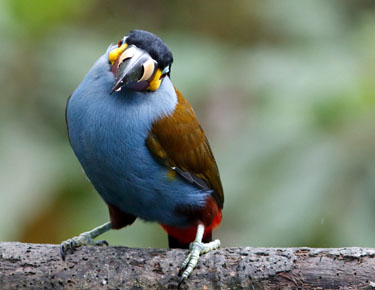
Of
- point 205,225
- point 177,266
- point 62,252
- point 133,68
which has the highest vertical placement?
point 133,68

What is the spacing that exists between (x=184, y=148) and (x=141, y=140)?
264mm

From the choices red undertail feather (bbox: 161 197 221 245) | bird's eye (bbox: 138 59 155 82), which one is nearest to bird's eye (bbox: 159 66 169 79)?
bird's eye (bbox: 138 59 155 82)

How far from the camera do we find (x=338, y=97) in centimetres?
457

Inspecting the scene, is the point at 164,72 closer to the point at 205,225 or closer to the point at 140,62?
the point at 140,62

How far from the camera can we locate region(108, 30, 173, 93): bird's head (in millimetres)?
3299

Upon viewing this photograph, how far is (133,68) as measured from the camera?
3283mm

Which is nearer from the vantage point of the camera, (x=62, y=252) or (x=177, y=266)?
(x=177, y=266)

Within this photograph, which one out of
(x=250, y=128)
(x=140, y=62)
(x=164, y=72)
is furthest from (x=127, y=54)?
(x=250, y=128)

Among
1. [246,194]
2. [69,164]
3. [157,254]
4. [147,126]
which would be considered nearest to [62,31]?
[69,164]

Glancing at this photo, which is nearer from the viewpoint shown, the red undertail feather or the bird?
the bird

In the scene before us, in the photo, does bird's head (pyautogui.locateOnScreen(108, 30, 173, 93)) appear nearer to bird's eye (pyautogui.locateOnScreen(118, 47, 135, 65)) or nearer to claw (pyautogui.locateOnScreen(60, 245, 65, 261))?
bird's eye (pyautogui.locateOnScreen(118, 47, 135, 65))

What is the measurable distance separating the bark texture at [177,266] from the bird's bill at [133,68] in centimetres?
70

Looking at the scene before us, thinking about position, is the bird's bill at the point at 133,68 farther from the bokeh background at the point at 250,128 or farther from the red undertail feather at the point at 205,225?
the bokeh background at the point at 250,128

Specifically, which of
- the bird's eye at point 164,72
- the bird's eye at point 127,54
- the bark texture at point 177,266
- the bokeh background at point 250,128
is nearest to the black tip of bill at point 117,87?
the bird's eye at point 127,54
